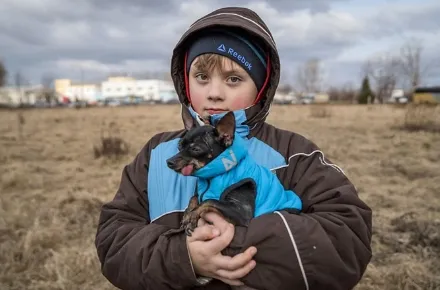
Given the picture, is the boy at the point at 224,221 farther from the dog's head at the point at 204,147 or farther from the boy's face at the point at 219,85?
the dog's head at the point at 204,147

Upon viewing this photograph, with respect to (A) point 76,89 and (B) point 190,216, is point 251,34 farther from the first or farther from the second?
(A) point 76,89

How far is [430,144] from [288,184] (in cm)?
1151

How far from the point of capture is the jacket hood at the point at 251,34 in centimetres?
183

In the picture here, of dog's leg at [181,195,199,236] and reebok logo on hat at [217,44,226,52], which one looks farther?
reebok logo on hat at [217,44,226,52]

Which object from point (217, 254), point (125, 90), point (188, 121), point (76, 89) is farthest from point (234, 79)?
point (76, 89)

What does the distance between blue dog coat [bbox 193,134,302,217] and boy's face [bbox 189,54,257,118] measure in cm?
32

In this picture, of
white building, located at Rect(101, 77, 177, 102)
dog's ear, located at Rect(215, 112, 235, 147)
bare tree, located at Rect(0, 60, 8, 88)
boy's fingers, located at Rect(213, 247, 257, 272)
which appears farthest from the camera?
white building, located at Rect(101, 77, 177, 102)

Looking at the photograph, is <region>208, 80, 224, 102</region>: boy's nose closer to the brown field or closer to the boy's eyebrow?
the boy's eyebrow

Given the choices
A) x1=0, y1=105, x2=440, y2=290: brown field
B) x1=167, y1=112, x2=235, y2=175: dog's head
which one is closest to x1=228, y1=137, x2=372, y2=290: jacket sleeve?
x1=167, y1=112, x2=235, y2=175: dog's head

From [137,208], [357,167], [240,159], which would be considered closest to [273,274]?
[240,159]

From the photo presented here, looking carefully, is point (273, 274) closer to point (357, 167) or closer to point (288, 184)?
point (288, 184)

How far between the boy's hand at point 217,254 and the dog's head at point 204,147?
186mm

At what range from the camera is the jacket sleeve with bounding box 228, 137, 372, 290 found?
1.42 metres

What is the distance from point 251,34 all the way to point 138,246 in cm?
102
